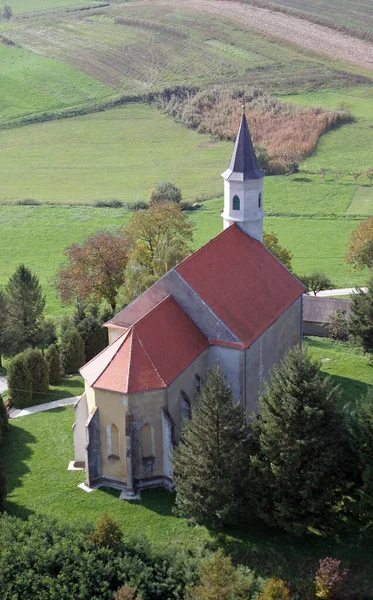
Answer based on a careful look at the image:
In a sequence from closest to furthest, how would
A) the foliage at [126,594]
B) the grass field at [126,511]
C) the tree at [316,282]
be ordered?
the foliage at [126,594] → the grass field at [126,511] → the tree at [316,282]

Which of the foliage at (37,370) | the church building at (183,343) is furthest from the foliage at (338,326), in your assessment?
the foliage at (37,370)

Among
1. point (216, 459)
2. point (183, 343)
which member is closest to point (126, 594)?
point (216, 459)

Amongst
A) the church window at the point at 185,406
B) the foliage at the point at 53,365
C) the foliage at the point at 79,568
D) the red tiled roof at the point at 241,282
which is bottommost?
the foliage at the point at 53,365

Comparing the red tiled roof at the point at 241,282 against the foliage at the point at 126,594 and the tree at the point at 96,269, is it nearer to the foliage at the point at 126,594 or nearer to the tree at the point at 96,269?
the tree at the point at 96,269

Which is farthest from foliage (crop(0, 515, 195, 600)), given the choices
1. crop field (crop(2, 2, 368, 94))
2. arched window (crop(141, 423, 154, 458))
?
crop field (crop(2, 2, 368, 94))

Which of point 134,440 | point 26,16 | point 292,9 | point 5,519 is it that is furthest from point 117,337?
point 26,16
